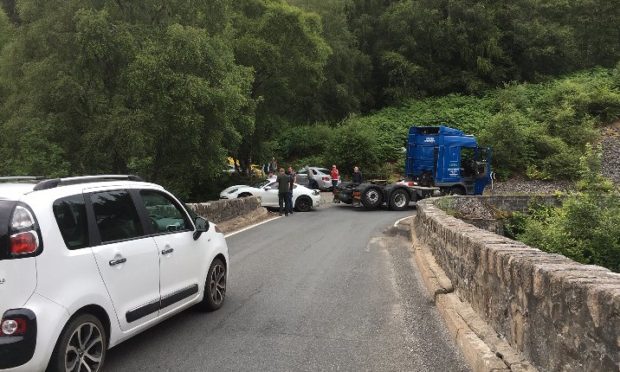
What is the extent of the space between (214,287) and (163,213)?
4.59 feet

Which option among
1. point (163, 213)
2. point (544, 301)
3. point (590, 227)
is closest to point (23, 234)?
point (163, 213)

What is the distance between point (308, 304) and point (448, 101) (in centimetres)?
4175

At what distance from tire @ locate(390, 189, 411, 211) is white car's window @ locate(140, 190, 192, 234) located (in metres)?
17.5

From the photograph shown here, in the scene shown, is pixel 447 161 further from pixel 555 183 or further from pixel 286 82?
pixel 286 82

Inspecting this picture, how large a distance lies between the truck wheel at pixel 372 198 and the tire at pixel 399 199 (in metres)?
0.57

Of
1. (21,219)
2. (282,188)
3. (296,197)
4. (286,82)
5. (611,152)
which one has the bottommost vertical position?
(296,197)

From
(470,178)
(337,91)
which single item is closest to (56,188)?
(470,178)

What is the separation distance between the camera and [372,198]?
897 inches

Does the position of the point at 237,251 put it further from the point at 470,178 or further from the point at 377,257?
the point at 470,178

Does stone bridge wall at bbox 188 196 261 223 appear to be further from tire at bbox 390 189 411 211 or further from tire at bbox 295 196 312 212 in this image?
tire at bbox 390 189 411 211

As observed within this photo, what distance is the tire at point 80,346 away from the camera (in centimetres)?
408

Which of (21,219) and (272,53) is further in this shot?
(272,53)

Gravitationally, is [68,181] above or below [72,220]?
above

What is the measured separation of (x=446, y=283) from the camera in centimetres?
763
